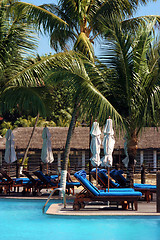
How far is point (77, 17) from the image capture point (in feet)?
61.3

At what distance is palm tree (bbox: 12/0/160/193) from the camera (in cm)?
1842

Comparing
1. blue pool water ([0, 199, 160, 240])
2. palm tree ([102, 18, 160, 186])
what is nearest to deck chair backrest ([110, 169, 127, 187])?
palm tree ([102, 18, 160, 186])

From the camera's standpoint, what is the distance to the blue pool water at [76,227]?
1068 centimetres

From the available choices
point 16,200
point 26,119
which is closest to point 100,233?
point 16,200

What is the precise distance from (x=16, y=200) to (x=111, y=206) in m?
4.30

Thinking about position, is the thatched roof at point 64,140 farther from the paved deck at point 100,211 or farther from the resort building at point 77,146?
the paved deck at point 100,211

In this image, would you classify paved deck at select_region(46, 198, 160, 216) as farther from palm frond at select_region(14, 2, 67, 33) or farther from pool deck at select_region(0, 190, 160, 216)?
palm frond at select_region(14, 2, 67, 33)

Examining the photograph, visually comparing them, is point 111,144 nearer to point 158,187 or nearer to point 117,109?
point 117,109

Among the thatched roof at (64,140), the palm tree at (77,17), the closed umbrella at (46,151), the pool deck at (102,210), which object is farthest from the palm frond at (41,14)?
the thatched roof at (64,140)

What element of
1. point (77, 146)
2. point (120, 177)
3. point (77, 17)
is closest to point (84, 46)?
point (77, 17)

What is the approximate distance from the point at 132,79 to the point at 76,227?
6.64 metres

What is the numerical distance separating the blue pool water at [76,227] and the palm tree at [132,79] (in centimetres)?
422

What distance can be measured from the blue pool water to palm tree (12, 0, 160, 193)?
211 inches

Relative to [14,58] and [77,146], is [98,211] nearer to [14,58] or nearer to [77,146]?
[14,58]
